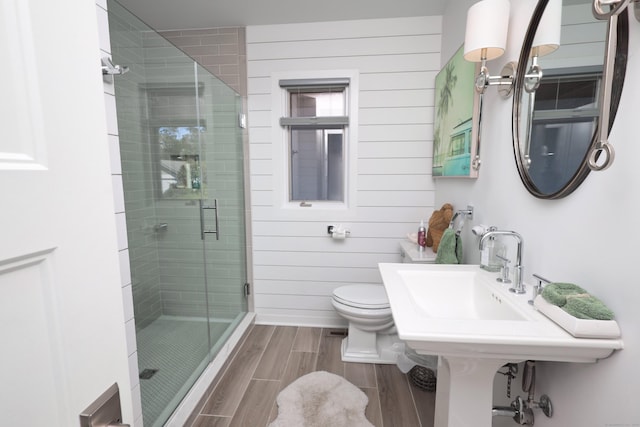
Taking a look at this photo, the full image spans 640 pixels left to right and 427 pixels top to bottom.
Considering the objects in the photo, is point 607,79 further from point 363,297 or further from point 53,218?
point 363,297

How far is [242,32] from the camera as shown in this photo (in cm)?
238

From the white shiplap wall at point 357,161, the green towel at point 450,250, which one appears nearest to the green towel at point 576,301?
the green towel at point 450,250

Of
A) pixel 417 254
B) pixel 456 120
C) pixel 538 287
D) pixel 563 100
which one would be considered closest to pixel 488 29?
pixel 563 100

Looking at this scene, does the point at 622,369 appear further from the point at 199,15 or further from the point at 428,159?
the point at 199,15

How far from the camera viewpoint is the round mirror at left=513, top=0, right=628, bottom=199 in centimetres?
83

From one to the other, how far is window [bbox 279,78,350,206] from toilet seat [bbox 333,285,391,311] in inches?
30.6

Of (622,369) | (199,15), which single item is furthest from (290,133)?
(622,369)

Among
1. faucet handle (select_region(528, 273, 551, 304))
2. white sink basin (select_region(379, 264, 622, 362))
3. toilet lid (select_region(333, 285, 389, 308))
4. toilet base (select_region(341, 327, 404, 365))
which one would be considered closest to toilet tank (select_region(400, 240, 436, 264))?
toilet lid (select_region(333, 285, 389, 308))

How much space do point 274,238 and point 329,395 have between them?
1.27m

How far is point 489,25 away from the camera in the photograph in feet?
3.92

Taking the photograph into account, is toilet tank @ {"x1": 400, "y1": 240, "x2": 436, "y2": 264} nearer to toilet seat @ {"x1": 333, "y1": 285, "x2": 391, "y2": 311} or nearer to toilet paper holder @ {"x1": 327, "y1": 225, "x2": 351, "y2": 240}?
toilet seat @ {"x1": 333, "y1": 285, "x2": 391, "y2": 311}

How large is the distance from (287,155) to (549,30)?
1864mm

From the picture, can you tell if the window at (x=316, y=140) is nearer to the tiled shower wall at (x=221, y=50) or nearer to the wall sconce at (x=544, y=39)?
the tiled shower wall at (x=221, y=50)

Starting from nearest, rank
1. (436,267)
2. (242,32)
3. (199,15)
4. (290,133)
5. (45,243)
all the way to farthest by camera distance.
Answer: (45,243) → (436,267) → (199,15) → (242,32) → (290,133)
